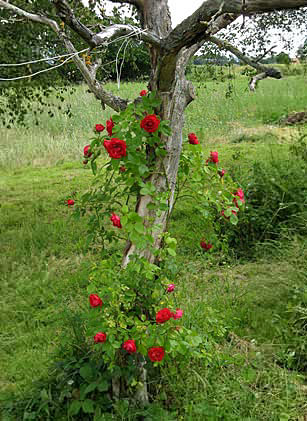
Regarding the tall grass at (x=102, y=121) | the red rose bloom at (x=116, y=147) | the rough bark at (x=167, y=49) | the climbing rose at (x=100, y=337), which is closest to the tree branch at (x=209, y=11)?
the rough bark at (x=167, y=49)

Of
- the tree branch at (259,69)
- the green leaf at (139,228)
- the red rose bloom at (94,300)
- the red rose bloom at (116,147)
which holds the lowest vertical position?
the red rose bloom at (94,300)

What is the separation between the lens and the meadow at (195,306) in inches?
93.0

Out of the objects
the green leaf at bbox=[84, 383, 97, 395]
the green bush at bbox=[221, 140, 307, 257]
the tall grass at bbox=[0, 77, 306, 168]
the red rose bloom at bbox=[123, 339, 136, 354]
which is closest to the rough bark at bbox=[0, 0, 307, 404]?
the green leaf at bbox=[84, 383, 97, 395]

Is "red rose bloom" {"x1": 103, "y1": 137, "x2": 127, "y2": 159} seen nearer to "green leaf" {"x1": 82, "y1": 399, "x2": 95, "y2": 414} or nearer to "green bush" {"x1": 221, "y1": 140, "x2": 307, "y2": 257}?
"green leaf" {"x1": 82, "y1": 399, "x2": 95, "y2": 414}

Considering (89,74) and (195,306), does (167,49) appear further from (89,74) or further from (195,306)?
(195,306)

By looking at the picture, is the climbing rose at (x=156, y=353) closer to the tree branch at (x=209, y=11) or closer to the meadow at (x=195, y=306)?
the meadow at (x=195, y=306)

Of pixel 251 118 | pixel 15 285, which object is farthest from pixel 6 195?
pixel 251 118

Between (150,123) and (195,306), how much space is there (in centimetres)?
147

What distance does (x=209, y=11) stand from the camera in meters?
1.95

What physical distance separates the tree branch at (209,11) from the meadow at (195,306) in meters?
1.18

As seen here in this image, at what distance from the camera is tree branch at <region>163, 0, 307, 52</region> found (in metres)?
1.94

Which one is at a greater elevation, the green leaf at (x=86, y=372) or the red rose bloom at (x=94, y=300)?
the red rose bloom at (x=94, y=300)

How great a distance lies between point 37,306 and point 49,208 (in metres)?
2.46

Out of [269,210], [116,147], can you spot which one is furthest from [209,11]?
[269,210]
